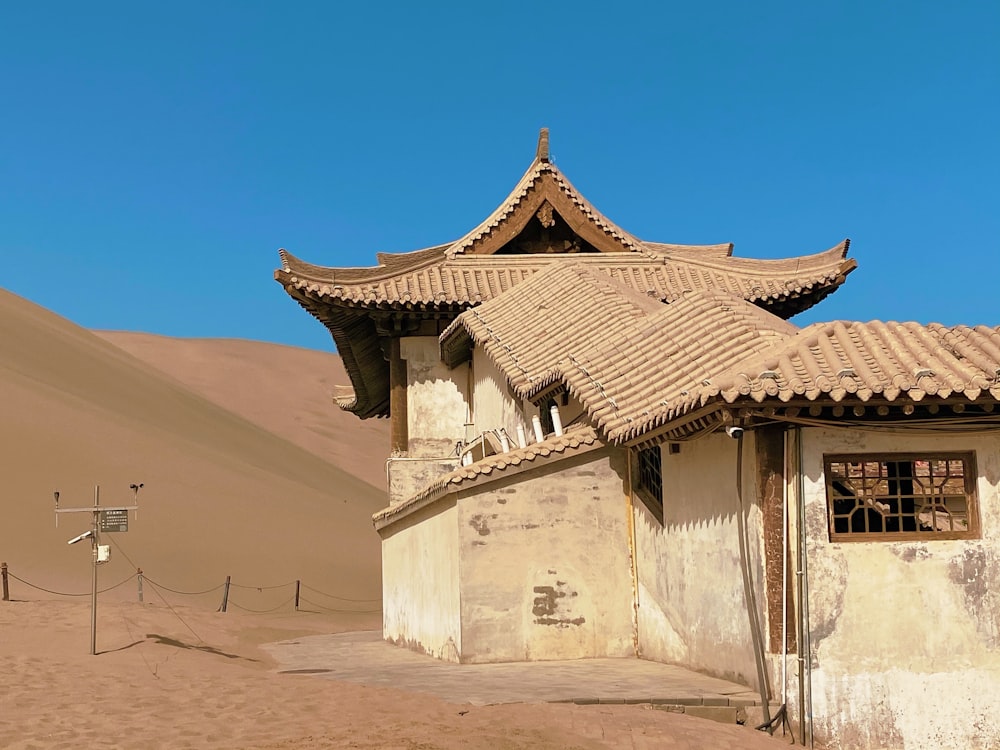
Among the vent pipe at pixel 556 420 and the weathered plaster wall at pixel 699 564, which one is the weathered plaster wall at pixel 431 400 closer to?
the vent pipe at pixel 556 420

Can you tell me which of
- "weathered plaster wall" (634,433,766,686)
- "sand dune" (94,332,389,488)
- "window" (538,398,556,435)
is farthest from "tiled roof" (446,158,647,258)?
"sand dune" (94,332,389,488)

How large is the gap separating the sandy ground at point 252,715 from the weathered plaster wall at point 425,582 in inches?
77.5

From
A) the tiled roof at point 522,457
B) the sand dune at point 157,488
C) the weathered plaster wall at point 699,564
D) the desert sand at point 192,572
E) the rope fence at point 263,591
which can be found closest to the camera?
the desert sand at point 192,572

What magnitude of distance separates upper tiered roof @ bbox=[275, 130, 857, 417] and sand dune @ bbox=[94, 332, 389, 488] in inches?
2229

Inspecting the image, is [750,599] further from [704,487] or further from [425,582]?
[425,582]

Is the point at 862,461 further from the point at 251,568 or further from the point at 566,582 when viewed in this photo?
the point at 251,568

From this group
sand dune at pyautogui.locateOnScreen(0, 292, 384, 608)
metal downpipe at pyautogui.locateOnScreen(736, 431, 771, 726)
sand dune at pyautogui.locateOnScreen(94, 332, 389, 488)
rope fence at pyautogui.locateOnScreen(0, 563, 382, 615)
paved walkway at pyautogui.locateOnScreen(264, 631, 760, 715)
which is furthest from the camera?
sand dune at pyautogui.locateOnScreen(94, 332, 389, 488)

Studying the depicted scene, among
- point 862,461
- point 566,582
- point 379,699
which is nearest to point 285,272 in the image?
point 566,582

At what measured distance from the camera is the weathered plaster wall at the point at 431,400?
19750mm

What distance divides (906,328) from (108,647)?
33.4 ft

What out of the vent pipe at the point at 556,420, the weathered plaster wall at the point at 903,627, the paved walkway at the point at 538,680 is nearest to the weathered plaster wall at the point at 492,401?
the vent pipe at the point at 556,420

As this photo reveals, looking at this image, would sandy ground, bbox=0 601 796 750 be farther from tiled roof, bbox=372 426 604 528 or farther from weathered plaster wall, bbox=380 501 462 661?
tiled roof, bbox=372 426 604 528

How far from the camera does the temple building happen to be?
9922 millimetres

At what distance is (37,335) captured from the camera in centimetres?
6106
